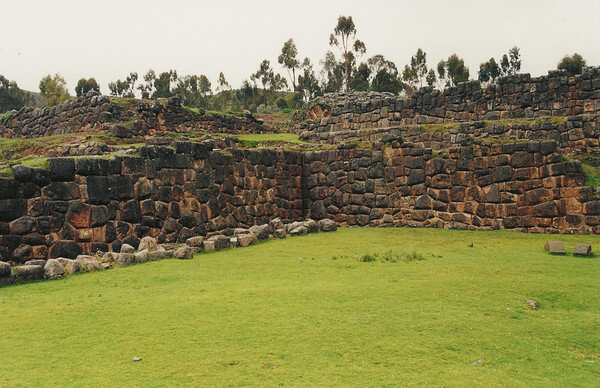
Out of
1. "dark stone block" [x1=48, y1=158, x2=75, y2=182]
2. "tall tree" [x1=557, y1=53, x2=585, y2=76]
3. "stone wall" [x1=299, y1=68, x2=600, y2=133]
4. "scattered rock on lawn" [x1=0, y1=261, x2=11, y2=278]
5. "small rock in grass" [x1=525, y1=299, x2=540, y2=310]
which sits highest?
"tall tree" [x1=557, y1=53, x2=585, y2=76]

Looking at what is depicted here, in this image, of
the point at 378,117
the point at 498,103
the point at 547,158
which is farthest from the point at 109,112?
the point at 547,158

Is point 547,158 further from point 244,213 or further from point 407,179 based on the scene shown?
point 244,213

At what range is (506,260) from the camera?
876cm

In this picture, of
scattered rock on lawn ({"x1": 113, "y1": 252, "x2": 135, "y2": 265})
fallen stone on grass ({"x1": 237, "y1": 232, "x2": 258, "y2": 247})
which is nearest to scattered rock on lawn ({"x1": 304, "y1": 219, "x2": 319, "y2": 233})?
fallen stone on grass ({"x1": 237, "y1": 232, "x2": 258, "y2": 247})

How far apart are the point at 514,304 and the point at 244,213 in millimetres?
8865

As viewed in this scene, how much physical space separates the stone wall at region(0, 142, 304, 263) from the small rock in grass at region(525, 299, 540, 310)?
25.1 feet

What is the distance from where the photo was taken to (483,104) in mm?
20469

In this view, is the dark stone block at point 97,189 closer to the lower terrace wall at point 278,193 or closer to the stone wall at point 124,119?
the lower terrace wall at point 278,193

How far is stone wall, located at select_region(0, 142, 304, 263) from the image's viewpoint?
9078 millimetres

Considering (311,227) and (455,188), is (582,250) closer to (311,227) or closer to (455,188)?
(455,188)

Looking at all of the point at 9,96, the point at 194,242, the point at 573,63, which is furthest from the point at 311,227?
the point at 9,96

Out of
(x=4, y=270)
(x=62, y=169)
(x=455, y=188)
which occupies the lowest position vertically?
(x=4, y=270)

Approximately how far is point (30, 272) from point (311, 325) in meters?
4.66

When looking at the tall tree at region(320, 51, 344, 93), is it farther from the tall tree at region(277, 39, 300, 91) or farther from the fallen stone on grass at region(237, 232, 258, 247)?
the fallen stone on grass at region(237, 232, 258, 247)
